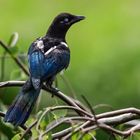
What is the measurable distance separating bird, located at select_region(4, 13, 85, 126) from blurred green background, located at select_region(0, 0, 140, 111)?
6.25ft

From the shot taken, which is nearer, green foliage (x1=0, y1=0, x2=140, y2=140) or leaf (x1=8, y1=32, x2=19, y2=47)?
leaf (x1=8, y1=32, x2=19, y2=47)

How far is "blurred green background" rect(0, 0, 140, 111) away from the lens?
17.9ft

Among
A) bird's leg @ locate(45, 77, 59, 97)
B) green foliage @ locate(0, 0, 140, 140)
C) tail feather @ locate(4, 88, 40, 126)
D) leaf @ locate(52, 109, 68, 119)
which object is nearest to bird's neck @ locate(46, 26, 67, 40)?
bird's leg @ locate(45, 77, 59, 97)

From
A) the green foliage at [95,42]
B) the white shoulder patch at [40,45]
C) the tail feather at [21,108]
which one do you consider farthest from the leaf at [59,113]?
the green foliage at [95,42]

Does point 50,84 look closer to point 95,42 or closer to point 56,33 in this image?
point 56,33

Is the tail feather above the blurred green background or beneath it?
above

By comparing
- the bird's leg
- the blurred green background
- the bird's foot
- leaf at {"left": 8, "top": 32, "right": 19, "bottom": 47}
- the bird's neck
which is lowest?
the blurred green background

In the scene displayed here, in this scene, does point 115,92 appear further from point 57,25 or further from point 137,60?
point 57,25

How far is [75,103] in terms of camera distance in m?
2.12

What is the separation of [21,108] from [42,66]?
1.05ft

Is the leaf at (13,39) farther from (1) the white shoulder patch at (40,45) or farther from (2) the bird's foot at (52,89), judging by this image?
(2) the bird's foot at (52,89)

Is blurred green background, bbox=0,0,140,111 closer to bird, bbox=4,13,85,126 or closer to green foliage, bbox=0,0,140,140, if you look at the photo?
green foliage, bbox=0,0,140,140

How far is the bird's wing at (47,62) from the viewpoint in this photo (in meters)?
2.42

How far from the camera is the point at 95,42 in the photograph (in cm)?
627
